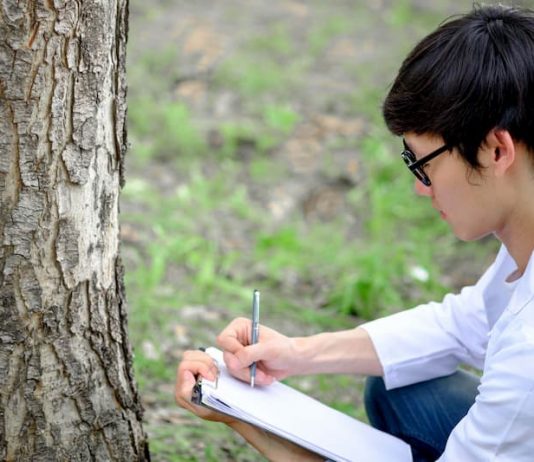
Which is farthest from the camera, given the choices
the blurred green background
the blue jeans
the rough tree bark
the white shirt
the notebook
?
the blurred green background

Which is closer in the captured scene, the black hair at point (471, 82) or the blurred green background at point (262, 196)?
the black hair at point (471, 82)

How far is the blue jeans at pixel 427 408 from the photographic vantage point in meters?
2.29

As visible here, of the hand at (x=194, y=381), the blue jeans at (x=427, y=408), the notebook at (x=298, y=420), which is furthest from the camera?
the blue jeans at (x=427, y=408)

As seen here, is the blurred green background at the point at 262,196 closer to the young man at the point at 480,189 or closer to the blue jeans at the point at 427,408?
the blue jeans at the point at 427,408

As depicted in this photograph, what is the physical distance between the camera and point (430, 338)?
234 centimetres

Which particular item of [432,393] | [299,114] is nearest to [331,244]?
[299,114]

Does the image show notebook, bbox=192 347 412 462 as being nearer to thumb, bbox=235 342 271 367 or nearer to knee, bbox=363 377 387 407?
thumb, bbox=235 342 271 367

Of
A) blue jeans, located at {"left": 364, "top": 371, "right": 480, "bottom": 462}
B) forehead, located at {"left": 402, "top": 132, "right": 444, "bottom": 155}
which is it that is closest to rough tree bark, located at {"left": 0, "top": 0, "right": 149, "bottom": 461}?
forehead, located at {"left": 402, "top": 132, "right": 444, "bottom": 155}

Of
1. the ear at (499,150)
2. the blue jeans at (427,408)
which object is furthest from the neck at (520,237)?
the blue jeans at (427,408)

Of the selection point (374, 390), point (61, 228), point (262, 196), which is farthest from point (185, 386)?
point (262, 196)

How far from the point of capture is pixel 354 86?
604 cm

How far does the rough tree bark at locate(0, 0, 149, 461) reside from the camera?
1.79m

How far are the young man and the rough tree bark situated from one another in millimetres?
214

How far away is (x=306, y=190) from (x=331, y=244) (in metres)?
0.60
